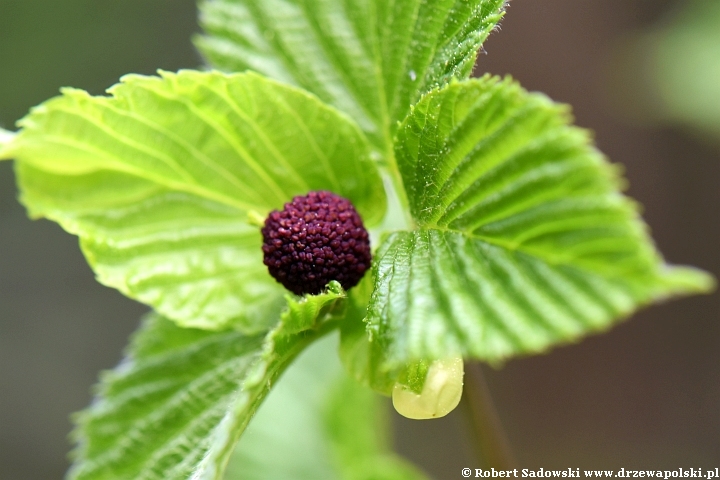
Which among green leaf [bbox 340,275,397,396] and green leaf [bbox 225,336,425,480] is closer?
green leaf [bbox 340,275,397,396]

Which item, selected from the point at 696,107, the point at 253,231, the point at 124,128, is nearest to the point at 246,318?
the point at 253,231

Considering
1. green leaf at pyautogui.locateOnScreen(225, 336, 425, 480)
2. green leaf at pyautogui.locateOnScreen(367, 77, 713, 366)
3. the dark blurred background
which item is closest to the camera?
green leaf at pyautogui.locateOnScreen(367, 77, 713, 366)

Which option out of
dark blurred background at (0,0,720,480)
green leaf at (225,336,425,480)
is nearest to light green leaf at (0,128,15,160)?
green leaf at (225,336,425,480)

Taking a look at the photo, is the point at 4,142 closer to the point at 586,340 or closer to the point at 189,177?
the point at 189,177

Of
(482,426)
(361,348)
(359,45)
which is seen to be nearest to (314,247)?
(361,348)

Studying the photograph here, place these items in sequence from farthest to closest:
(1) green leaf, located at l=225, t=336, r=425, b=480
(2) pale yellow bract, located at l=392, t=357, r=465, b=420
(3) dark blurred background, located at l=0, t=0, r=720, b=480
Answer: (3) dark blurred background, located at l=0, t=0, r=720, b=480 → (1) green leaf, located at l=225, t=336, r=425, b=480 → (2) pale yellow bract, located at l=392, t=357, r=465, b=420

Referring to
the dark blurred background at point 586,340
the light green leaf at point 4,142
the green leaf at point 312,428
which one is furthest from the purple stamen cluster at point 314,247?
the dark blurred background at point 586,340

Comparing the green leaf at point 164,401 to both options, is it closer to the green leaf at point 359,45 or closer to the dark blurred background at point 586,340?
the green leaf at point 359,45

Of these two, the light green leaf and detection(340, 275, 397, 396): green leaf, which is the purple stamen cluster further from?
the light green leaf
